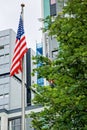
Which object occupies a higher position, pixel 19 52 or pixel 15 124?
pixel 19 52

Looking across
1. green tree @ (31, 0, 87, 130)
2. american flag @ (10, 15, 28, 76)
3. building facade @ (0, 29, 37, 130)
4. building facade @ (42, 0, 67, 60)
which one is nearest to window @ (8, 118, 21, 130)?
building facade @ (42, 0, 67, 60)

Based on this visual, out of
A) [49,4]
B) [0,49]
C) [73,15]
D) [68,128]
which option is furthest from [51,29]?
[0,49]

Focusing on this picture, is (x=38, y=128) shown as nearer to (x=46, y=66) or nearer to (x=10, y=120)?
(x=46, y=66)

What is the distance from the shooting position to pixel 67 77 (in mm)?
20859

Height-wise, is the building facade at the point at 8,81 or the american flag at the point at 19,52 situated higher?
the american flag at the point at 19,52

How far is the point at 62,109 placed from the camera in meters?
20.5

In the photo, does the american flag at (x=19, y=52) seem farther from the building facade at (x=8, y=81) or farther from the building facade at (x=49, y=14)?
the building facade at (x=8, y=81)

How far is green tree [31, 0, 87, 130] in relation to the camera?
20.2 metres

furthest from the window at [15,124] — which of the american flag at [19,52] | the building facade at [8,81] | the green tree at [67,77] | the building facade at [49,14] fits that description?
the green tree at [67,77]

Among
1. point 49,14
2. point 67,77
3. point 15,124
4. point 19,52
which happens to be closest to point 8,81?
point 15,124

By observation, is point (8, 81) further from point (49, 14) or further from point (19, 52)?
point (19, 52)

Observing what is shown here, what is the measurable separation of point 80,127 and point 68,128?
1.72 ft

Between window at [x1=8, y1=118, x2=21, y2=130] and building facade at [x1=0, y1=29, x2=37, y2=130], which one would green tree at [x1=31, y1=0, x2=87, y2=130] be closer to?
window at [x1=8, y1=118, x2=21, y2=130]

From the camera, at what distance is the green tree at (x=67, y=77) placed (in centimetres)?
2016
